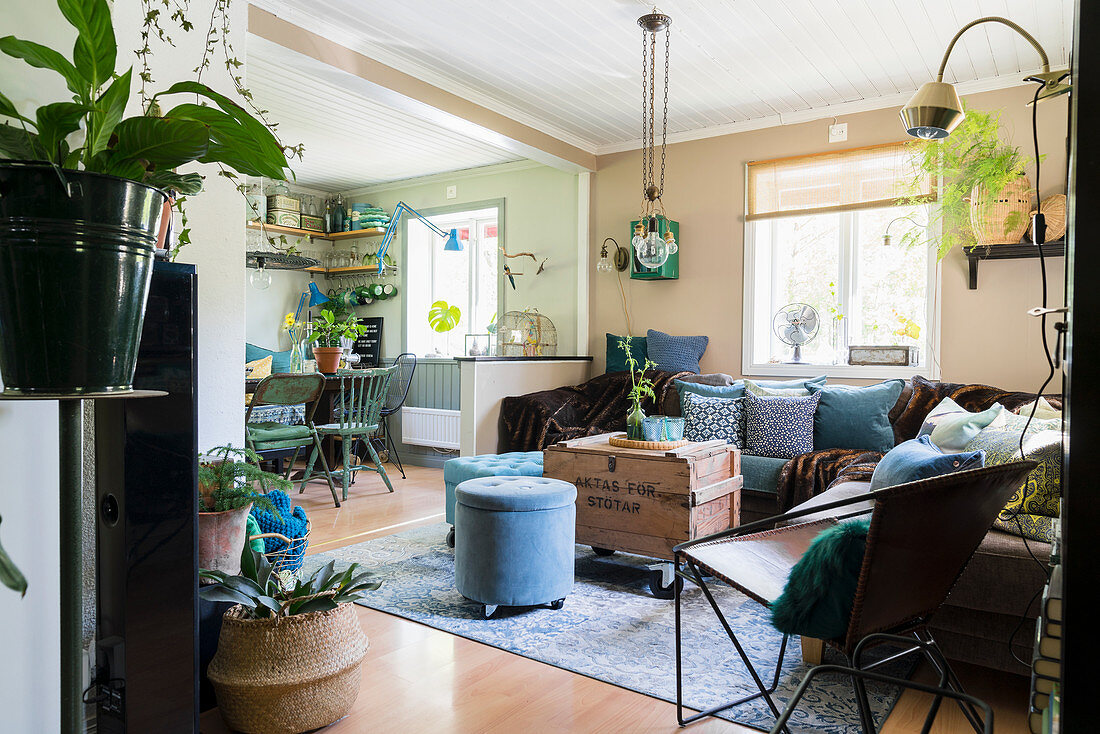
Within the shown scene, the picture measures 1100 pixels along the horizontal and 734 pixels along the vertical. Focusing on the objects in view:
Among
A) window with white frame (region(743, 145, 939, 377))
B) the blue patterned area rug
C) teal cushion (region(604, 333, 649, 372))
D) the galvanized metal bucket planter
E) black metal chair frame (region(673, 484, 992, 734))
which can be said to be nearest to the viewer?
the galvanized metal bucket planter

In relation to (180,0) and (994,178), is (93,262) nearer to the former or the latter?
(180,0)

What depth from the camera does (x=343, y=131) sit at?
5258 millimetres

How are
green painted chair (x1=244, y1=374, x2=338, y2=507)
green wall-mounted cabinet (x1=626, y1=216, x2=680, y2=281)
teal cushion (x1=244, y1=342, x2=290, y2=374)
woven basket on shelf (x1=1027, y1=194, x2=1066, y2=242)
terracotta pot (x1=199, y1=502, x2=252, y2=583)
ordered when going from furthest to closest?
teal cushion (x1=244, y1=342, x2=290, y2=374) < green wall-mounted cabinet (x1=626, y1=216, x2=680, y2=281) < green painted chair (x1=244, y1=374, x2=338, y2=507) < woven basket on shelf (x1=1027, y1=194, x2=1066, y2=242) < terracotta pot (x1=199, y1=502, x2=252, y2=583)

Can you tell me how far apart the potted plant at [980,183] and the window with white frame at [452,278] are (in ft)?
11.4

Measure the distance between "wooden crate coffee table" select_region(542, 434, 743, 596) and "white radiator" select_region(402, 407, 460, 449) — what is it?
9.74 ft

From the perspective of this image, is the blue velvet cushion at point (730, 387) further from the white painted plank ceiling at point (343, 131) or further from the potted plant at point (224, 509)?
the potted plant at point (224, 509)

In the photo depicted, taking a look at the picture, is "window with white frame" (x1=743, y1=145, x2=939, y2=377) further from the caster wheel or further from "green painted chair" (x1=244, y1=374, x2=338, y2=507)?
"green painted chair" (x1=244, y1=374, x2=338, y2=507)

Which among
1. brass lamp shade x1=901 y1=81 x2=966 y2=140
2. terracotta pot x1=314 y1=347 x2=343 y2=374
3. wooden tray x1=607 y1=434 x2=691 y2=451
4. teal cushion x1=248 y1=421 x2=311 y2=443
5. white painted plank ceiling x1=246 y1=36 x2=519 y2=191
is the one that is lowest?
teal cushion x1=248 y1=421 x2=311 y2=443

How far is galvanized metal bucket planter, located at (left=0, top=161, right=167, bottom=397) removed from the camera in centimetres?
83

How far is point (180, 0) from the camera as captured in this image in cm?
243

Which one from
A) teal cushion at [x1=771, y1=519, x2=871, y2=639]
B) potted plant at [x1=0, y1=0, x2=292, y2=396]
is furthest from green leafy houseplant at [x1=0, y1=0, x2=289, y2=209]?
teal cushion at [x1=771, y1=519, x2=871, y2=639]

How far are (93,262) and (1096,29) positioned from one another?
111 centimetres

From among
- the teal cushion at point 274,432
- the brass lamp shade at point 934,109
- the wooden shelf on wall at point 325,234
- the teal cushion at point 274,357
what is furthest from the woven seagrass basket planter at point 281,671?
the wooden shelf on wall at point 325,234

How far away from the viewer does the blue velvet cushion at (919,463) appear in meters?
1.87
